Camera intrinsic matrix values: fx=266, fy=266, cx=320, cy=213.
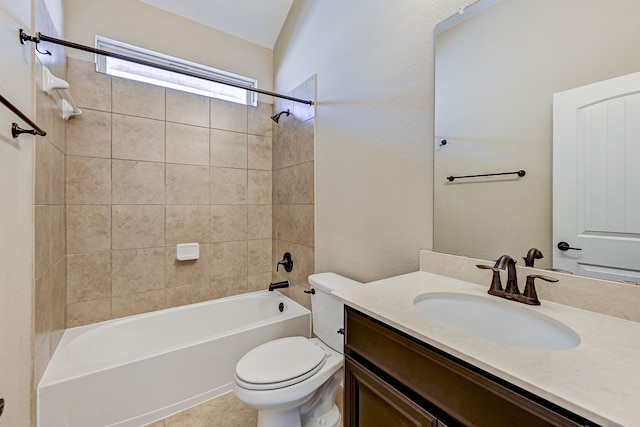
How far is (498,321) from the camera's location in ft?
2.83

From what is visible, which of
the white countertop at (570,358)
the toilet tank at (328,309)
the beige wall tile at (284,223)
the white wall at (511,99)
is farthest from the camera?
the beige wall tile at (284,223)

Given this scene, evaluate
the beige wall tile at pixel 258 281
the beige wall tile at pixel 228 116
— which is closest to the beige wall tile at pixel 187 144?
the beige wall tile at pixel 228 116

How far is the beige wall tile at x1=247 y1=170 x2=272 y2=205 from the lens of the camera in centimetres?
254

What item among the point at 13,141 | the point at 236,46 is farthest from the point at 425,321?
the point at 236,46

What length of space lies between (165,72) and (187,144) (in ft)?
2.04

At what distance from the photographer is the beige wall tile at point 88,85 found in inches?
72.0

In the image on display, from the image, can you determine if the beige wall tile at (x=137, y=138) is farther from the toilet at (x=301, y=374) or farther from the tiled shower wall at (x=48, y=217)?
the toilet at (x=301, y=374)

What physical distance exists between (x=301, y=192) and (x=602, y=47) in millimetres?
1709

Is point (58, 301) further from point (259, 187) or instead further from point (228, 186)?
point (259, 187)

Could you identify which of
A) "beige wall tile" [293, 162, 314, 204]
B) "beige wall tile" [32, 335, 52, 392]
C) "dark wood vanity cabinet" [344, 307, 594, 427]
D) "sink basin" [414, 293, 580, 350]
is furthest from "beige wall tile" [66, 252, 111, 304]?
"sink basin" [414, 293, 580, 350]

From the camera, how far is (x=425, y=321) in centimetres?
72

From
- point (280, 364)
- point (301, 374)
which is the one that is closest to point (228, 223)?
point (280, 364)

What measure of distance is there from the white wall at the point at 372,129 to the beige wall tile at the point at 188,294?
1089mm

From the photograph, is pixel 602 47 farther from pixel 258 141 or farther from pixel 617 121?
pixel 258 141
